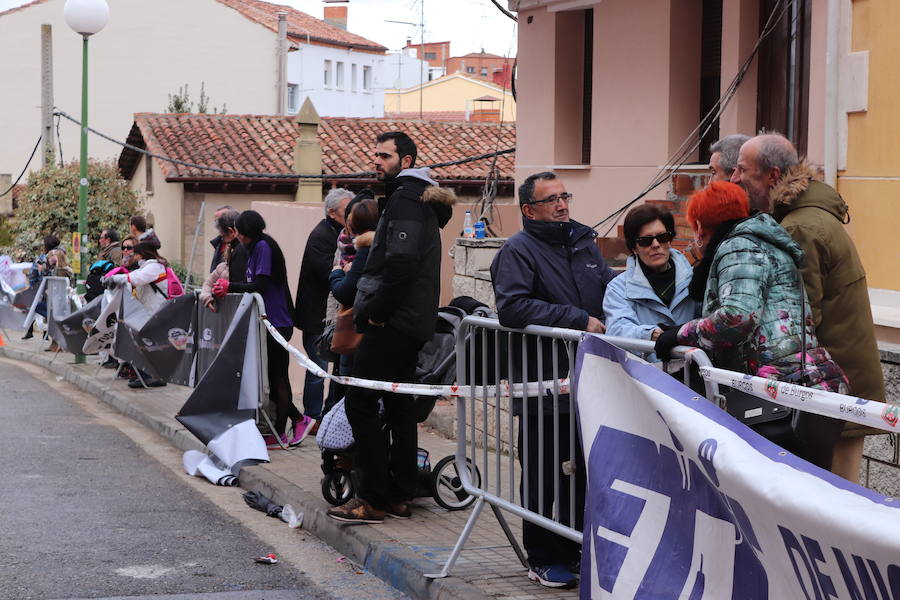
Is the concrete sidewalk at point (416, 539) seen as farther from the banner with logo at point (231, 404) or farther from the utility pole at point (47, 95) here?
the utility pole at point (47, 95)

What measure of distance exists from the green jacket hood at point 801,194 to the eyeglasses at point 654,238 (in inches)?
19.7

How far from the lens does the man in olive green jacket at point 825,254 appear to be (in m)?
4.71

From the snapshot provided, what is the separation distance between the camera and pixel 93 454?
1005 cm

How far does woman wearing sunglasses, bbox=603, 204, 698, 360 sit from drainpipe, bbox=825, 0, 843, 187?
2.69 metres

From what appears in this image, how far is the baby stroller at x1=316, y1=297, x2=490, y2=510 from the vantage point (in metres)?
6.96

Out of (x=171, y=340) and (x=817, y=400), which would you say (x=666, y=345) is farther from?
(x=171, y=340)

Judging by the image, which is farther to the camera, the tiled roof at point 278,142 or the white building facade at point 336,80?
the white building facade at point 336,80

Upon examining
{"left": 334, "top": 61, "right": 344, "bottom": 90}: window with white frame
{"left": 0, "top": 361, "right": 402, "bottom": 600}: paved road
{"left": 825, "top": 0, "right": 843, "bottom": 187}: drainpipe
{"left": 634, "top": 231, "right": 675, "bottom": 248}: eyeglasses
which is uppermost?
{"left": 334, "top": 61, "right": 344, "bottom": 90}: window with white frame

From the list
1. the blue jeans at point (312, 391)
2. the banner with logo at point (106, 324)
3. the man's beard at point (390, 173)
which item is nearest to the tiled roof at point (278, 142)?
the banner with logo at point (106, 324)

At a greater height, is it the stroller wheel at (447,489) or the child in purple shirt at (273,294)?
the child in purple shirt at (273,294)

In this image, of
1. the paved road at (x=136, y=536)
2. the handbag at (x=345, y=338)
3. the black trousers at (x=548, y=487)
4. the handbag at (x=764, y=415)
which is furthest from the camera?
the handbag at (x=345, y=338)

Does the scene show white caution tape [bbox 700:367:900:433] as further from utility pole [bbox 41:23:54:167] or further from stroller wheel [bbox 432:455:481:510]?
utility pole [bbox 41:23:54:167]

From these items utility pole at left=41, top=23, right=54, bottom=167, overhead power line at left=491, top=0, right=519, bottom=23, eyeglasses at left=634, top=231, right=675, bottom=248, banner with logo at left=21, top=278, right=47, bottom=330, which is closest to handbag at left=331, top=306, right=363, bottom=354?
eyeglasses at left=634, top=231, right=675, bottom=248

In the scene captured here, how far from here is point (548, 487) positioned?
17.7 feet
